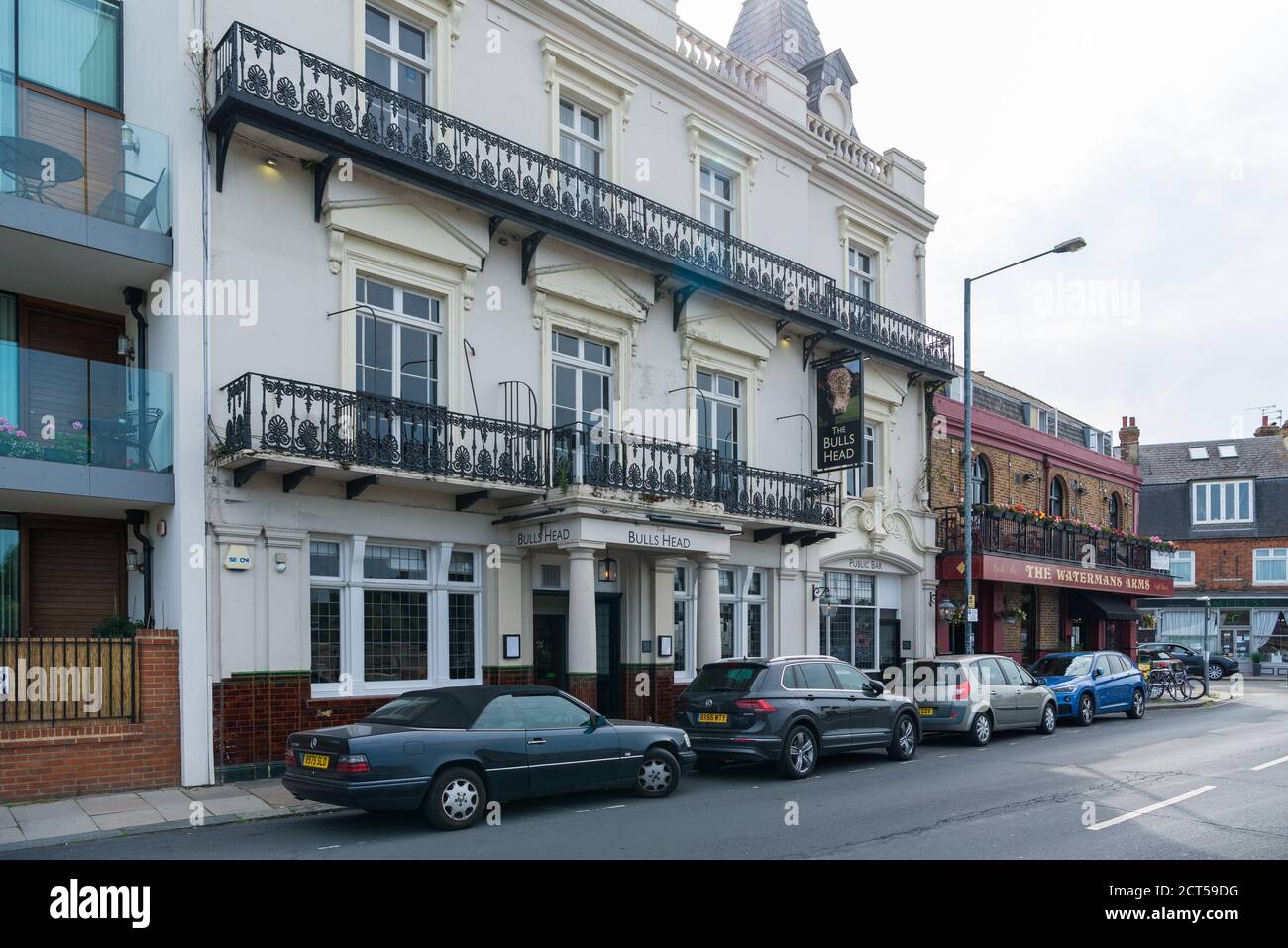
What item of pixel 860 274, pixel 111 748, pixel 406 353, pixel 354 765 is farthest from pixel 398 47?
pixel 860 274

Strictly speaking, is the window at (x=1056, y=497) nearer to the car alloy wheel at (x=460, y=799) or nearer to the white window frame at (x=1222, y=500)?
the white window frame at (x=1222, y=500)

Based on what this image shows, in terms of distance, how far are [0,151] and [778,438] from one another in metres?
13.9

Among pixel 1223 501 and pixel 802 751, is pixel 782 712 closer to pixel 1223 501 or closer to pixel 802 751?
pixel 802 751

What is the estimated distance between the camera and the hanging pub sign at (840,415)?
2078 cm

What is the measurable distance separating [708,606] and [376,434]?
6.82m

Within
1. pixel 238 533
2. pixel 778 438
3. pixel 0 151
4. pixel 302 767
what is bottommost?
pixel 302 767

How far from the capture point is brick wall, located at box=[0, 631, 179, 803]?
36.2 feet

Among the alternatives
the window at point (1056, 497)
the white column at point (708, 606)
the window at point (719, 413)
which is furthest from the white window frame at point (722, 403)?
the window at point (1056, 497)

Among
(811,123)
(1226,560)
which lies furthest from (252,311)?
(1226,560)

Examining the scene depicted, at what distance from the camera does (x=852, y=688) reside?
14906 millimetres

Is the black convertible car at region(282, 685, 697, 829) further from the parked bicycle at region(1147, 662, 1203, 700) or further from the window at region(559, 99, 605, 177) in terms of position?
the parked bicycle at region(1147, 662, 1203, 700)

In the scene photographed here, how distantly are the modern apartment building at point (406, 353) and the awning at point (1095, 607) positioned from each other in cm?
1317

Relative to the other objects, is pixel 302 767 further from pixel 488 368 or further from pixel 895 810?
pixel 488 368
